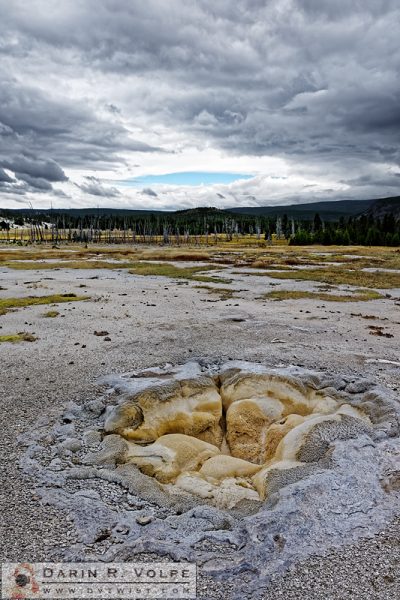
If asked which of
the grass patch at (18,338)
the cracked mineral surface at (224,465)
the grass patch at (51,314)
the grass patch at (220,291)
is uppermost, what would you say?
the grass patch at (220,291)

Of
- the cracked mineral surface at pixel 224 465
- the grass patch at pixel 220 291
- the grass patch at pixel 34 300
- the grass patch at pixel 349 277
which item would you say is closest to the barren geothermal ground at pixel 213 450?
the cracked mineral surface at pixel 224 465

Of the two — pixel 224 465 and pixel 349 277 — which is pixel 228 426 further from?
pixel 349 277

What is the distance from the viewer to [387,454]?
401 inches

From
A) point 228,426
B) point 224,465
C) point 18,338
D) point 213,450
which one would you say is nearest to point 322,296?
point 18,338

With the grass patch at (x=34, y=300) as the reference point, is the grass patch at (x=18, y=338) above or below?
below

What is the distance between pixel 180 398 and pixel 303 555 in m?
6.86

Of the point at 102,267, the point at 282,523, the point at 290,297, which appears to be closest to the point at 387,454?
the point at 282,523

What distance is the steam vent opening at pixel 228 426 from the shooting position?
9961 millimetres

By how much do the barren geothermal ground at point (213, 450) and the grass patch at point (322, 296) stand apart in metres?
9.81

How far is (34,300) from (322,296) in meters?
23.6

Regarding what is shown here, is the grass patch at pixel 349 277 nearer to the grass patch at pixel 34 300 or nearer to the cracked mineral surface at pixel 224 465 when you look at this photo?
the grass patch at pixel 34 300

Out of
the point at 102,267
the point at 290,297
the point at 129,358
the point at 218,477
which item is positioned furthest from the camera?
the point at 102,267

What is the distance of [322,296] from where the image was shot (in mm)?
35281

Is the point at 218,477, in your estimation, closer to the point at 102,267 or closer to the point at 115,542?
the point at 115,542
